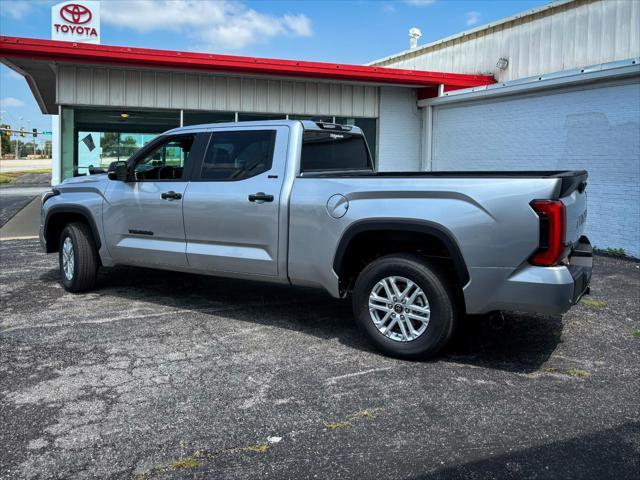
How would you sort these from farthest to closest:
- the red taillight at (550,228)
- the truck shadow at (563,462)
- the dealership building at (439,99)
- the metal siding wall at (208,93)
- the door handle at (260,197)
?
the metal siding wall at (208,93), the dealership building at (439,99), the door handle at (260,197), the red taillight at (550,228), the truck shadow at (563,462)

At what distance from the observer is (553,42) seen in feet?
45.0

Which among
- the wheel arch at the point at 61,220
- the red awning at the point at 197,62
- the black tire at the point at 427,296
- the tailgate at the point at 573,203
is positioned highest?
the red awning at the point at 197,62

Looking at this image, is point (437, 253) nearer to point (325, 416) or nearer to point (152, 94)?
point (325, 416)

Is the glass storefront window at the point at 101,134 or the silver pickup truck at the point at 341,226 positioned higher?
the glass storefront window at the point at 101,134

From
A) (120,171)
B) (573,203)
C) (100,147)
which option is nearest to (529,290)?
(573,203)

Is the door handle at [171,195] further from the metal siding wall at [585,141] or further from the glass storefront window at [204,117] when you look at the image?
the metal siding wall at [585,141]

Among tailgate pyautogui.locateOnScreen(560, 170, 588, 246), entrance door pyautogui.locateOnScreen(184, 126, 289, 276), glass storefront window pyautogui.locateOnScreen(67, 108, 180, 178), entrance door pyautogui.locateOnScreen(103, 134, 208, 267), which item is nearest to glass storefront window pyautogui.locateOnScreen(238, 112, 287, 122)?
glass storefront window pyautogui.locateOnScreen(67, 108, 180, 178)

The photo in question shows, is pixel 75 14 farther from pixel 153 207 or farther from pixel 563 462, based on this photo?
pixel 563 462

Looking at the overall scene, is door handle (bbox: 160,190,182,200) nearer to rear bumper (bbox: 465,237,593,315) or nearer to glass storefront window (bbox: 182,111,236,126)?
rear bumper (bbox: 465,237,593,315)

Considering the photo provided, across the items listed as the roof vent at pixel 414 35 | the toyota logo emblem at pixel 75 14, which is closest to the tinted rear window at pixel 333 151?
the roof vent at pixel 414 35

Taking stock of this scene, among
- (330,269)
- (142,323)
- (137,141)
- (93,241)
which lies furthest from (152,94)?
(330,269)

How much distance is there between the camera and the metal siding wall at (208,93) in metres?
12.4

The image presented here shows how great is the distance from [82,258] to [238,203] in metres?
2.38

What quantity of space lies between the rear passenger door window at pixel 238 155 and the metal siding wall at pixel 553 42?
30.8 ft
